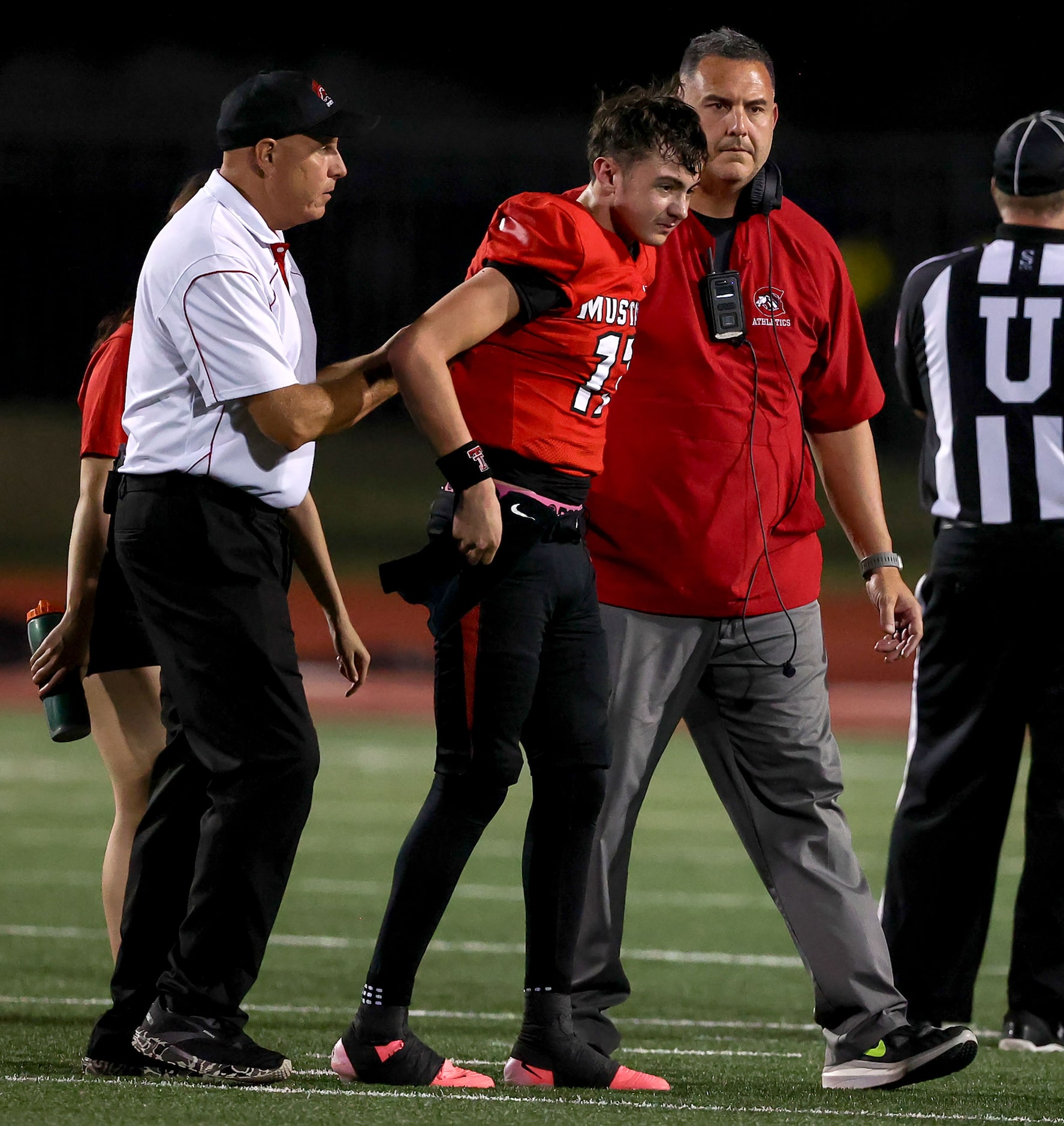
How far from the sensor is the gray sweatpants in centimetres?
356

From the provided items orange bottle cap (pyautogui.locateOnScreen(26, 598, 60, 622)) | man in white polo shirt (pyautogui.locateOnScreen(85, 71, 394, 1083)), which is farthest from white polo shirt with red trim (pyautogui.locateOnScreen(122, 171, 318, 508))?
orange bottle cap (pyautogui.locateOnScreen(26, 598, 60, 622))

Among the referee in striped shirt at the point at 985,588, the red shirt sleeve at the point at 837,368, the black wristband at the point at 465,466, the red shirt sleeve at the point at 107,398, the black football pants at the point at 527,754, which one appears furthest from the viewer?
the referee in striped shirt at the point at 985,588

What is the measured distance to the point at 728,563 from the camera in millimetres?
3652

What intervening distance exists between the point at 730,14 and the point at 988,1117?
23502mm

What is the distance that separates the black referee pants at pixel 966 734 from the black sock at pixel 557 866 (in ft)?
4.04

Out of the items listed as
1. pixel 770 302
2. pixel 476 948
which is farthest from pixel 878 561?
pixel 476 948

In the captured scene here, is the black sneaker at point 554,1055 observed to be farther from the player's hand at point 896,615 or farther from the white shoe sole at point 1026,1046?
the white shoe sole at point 1026,1046

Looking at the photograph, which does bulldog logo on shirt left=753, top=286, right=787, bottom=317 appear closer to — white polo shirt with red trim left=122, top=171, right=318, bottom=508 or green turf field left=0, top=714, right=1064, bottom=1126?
white polo shirt with red trim left=122, top=171, right=318, bottom=508

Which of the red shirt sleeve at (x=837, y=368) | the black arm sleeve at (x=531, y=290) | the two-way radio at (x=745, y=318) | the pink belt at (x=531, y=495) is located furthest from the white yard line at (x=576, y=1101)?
the red shirt sleeve at (x=837, y=368)

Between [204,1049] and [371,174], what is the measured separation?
20741 millimetres

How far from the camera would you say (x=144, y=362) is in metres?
3.28

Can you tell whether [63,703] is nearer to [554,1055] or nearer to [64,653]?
[64,653]

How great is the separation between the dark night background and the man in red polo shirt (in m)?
18.3

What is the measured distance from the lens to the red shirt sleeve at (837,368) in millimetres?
3814
